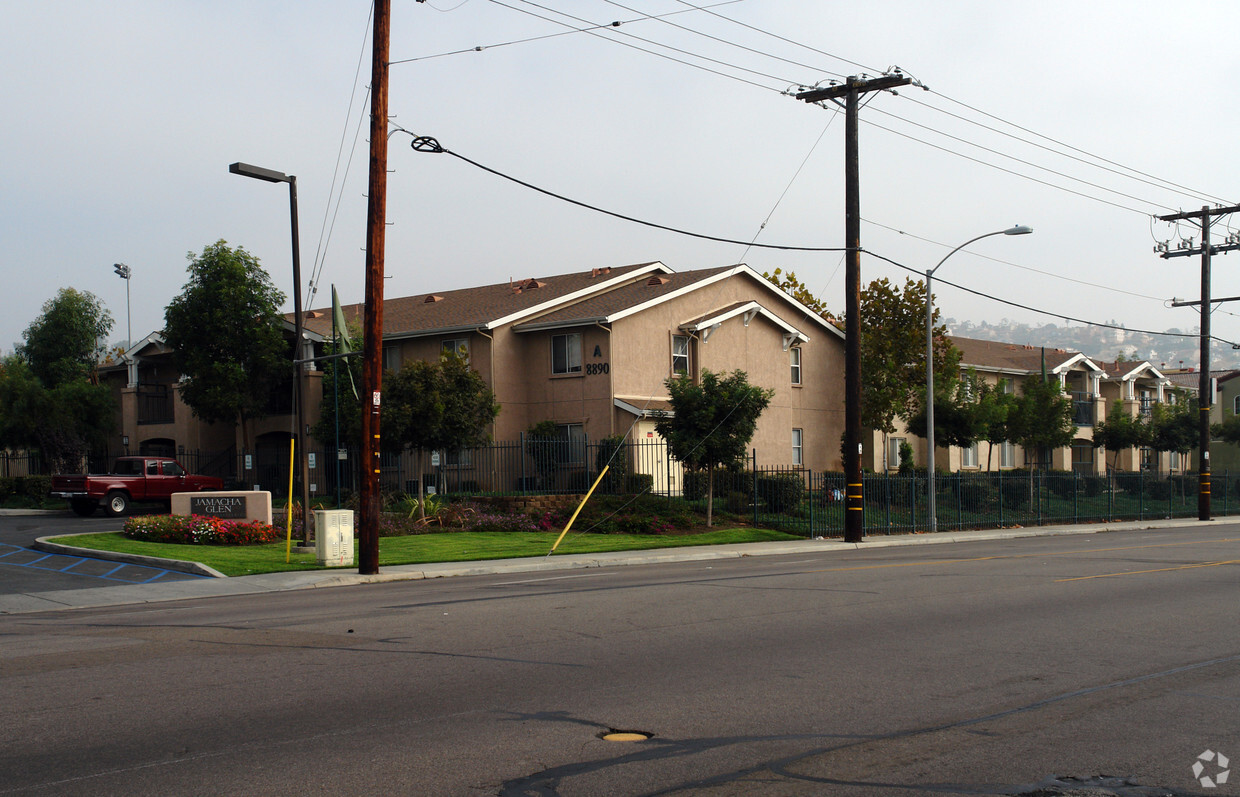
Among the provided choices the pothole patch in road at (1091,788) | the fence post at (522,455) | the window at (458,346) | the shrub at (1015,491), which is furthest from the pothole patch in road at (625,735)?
the shrub at (1015,491)

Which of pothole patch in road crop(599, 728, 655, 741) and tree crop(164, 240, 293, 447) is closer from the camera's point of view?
pothole patch in road crop(599, 728, 655, 741)

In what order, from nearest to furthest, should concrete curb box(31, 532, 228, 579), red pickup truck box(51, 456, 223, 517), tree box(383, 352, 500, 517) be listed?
concrete curb box(31, 532, 228, 579)
tree box(383, 352, 500, 517)
red pickup truck box(51, 456, 223, 517)

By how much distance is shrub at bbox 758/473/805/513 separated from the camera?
30.8 meters

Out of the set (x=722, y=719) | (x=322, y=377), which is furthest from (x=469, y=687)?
(x=322, y=377)

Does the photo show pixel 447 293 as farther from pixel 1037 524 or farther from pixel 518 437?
pixel 1037 524

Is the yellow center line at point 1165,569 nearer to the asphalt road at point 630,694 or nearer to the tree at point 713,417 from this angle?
the asphalt road at point 630,694

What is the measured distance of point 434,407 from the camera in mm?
28922

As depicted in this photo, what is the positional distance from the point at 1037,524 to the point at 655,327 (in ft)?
50.1

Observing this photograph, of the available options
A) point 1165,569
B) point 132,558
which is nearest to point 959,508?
point 1165,569

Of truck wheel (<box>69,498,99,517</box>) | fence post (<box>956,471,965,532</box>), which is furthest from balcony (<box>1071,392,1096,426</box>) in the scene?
truck wheel (<box>69,498,99,517</box>)

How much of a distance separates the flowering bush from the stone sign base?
21cm

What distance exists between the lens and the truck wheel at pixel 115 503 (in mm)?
32312

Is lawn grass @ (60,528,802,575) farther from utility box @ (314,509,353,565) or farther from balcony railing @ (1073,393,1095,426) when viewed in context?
balcony railing @ (1073,393,1095,426)

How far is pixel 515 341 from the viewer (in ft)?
118
